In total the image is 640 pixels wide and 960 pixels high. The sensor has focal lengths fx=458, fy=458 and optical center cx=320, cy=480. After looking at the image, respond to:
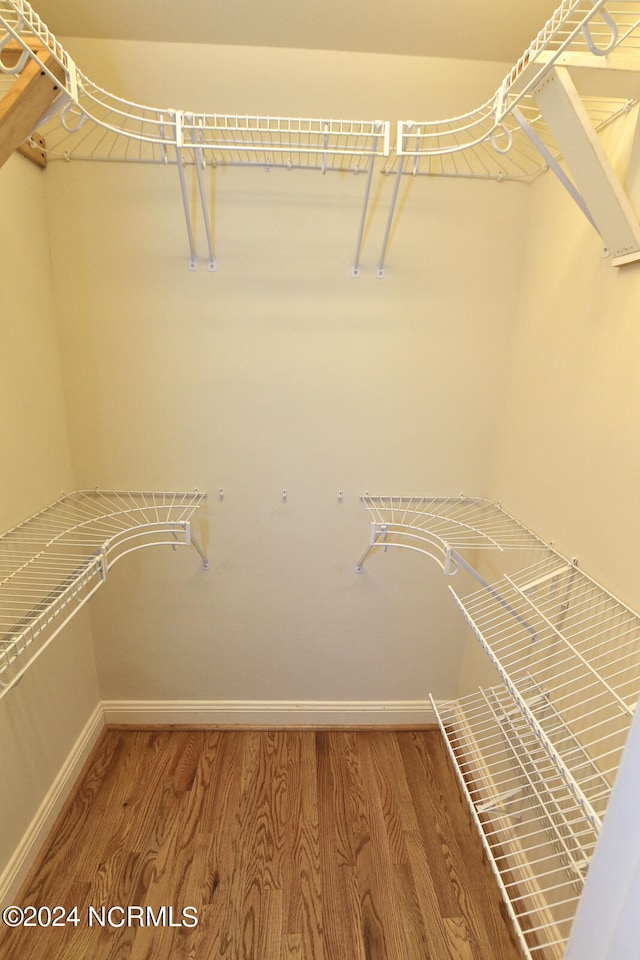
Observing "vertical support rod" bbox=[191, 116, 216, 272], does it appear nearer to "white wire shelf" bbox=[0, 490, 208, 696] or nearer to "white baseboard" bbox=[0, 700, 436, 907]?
"white wire shelf" bbox=[0, 490, 208, 696]

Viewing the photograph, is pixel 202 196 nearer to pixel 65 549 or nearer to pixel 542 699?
pixel 65 549

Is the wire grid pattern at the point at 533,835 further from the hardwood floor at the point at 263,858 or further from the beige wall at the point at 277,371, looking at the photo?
the beige wall at the point at 277,371

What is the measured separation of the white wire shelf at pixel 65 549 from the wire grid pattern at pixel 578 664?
3.36ft

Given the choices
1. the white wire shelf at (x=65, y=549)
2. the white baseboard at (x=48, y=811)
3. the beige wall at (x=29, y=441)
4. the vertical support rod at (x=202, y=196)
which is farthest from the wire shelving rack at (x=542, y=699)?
the white baseboard at (x=48, y=811)

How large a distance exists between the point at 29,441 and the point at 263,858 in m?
1.61

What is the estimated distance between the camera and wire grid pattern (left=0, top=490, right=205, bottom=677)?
126 cm

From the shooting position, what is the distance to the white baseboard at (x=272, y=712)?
80.8 inches

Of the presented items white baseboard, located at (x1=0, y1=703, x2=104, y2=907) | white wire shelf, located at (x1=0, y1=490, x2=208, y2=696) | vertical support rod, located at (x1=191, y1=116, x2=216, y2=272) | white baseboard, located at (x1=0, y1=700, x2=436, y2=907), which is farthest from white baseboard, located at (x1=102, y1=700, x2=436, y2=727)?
vertical support rod, located at (x1=191, y1=116, x2=216, y2=272)

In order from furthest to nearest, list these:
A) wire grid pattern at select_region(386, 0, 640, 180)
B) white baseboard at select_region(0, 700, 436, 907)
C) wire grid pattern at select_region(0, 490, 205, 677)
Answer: white baseboard at select_region(0, 700, 436, 907), wire grid pattern at select_region(0, 490, 205, 677), wire grid pattern at select_region(386, 0, 640, 180)

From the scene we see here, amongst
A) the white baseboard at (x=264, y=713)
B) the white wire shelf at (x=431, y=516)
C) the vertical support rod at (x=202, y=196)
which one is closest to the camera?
the vertical support rod at (x=202, y=196)

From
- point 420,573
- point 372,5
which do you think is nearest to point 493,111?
point 372,5

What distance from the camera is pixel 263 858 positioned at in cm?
156

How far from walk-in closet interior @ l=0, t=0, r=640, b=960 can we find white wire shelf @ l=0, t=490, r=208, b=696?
12 millimetres

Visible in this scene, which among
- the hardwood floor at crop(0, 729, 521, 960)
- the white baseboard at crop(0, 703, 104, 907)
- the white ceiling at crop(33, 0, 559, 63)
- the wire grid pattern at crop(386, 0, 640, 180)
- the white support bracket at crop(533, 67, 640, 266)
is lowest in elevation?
the hardwood floor at crop(0, 729, 521, 960)
